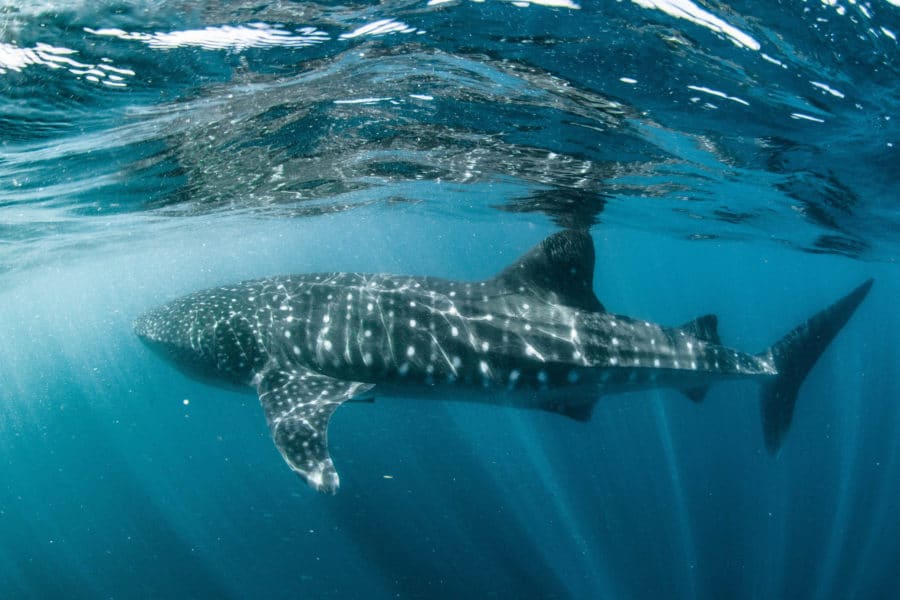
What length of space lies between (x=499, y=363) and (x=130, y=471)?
28860mm

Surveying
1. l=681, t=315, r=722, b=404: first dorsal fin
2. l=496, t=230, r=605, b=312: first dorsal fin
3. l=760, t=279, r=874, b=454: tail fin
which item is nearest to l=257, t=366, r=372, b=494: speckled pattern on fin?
l=496, t=230, r=605, b=312: first dorsal fin

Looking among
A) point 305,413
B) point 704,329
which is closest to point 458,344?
point 305,413

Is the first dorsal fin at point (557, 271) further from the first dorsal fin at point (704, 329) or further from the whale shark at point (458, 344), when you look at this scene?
the first dorsal fin at point (704, 329)

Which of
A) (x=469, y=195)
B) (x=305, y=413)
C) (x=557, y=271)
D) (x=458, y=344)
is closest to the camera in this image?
(x=305, y=413)

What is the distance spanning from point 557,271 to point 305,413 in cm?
435

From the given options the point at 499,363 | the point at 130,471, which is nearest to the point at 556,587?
the point at 499,363

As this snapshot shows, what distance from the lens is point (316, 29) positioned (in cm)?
628

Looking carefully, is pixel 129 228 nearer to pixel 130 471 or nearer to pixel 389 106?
pixel 130 471

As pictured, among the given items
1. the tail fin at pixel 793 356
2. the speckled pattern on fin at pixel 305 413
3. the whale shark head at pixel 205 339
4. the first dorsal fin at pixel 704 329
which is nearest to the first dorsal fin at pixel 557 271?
the first dorsal fin at pixel 704 329

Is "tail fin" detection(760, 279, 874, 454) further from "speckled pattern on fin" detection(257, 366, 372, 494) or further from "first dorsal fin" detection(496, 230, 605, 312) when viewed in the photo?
"speckled pattern on fin" detection(257, 366, 372, 494)

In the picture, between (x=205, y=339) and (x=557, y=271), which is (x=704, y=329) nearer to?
(x=557, y=271)

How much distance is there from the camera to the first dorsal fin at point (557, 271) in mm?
8008

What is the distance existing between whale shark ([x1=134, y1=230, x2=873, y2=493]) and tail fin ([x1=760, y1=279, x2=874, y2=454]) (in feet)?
2.36

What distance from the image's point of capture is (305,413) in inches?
272
